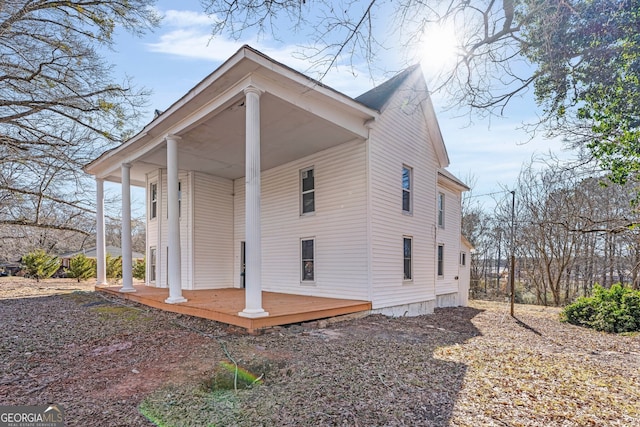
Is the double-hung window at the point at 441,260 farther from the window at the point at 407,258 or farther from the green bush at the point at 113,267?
the green bush at the point at 113,267

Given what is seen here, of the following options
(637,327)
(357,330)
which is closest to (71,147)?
(357,330)

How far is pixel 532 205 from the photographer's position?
19.8m

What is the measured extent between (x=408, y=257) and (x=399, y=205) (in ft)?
5.30

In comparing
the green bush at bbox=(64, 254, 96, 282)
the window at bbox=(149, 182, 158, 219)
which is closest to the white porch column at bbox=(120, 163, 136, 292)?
the window at bbox=(149, 182, 158, 219)

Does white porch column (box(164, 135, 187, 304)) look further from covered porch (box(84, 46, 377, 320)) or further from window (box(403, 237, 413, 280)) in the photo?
window (box(403, 237, 413, 280))

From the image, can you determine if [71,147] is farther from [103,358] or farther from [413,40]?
[413,40]

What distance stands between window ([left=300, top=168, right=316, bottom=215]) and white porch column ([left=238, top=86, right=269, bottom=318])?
3809 mm

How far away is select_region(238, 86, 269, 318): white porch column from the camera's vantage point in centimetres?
542

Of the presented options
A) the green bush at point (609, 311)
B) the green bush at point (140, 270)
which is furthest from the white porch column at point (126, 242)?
the green bush at point (609, 311)

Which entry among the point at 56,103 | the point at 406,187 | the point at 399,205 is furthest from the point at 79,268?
the point at 406,187

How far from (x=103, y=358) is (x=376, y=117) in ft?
23.3

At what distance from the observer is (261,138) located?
327 inches

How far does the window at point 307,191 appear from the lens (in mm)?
9445

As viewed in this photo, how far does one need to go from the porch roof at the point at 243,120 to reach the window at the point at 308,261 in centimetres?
258
